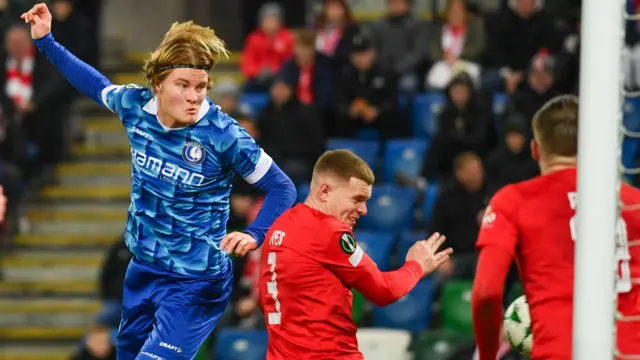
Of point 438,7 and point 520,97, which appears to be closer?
point 520,97

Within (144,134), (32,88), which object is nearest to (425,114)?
(32,88)

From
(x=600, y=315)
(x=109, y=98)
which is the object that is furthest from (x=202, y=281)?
(x=600, y=315)

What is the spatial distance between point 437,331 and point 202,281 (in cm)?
370

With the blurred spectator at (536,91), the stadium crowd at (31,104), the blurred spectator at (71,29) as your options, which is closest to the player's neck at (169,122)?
the blurred spectator at (536,91)

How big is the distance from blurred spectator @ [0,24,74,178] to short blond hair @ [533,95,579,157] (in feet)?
25.5

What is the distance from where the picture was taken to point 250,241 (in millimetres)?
4762

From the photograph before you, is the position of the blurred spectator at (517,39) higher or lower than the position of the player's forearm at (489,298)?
higher

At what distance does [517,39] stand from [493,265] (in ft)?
22.5

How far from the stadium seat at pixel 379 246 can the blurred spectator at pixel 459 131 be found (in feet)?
3.01

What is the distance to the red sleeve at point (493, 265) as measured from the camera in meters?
4.44

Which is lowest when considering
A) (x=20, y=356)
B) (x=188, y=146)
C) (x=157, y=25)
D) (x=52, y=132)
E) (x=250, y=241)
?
(x=20, y=356)

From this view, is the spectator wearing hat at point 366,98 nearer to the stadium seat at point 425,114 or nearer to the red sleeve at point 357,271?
the stadium seat at point 425,114

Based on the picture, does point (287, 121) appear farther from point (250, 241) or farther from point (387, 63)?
point (250, 241)

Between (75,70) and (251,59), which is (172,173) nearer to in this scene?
(75,70)
